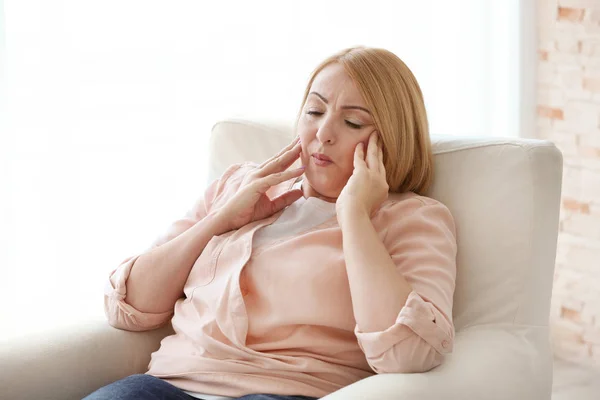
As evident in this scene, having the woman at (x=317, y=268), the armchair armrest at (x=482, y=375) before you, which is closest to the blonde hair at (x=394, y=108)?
the woman at (x=317, y=268)

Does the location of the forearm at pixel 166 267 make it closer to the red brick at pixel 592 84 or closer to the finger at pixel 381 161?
the finger at pixel 381 161

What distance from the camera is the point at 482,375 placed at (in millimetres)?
1597

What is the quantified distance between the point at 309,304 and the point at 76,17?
1107mm

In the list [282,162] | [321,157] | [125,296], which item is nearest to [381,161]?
[321,157]

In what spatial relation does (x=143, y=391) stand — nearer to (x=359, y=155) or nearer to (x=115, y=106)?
(x=359, y=155)

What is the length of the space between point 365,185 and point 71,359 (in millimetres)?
664

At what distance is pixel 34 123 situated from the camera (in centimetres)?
233

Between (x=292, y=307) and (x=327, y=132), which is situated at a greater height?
(x=327, y=132)

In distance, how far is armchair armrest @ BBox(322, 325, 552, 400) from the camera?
4.80 feet

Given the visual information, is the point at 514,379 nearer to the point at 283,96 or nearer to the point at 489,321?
the point at 489,321

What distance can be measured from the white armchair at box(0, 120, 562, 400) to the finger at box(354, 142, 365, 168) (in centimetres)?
21

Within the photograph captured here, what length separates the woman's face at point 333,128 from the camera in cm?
180

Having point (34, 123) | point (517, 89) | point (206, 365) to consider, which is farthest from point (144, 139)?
point (517, 89)

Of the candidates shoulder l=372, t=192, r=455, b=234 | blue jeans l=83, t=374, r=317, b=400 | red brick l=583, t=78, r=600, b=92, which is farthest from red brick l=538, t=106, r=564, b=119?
blue jeans l=83, t=374, r=317, b=400
